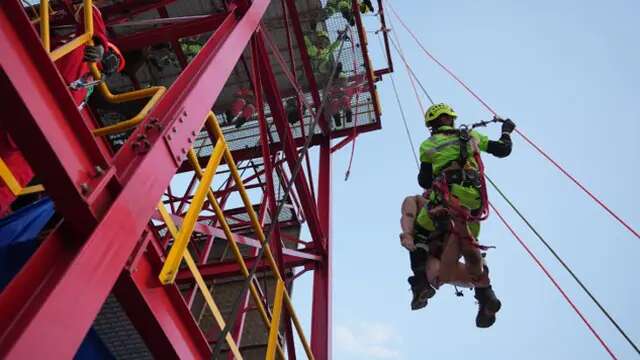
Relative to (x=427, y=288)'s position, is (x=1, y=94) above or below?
above

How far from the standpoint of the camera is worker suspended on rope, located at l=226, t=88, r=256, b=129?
1002 centimetres

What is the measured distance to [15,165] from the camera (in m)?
4.81

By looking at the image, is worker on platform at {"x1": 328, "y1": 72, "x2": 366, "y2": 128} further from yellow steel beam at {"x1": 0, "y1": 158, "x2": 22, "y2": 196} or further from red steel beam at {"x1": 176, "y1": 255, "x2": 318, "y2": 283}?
yellow steel beam at {"x1": 0, "y1": 158, "x2": 22, "y2": 196}

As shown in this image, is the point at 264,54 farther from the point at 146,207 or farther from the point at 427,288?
the point at 146,207

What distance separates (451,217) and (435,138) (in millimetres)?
1176

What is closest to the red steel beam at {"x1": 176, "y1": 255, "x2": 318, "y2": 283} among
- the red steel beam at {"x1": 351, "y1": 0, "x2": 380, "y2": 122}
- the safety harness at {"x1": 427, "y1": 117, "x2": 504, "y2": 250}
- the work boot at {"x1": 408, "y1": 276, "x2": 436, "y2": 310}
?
the work boot at {"x1": 408, "y1": 276, "x2": 436, "y2": 310}

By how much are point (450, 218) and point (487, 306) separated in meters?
1.13

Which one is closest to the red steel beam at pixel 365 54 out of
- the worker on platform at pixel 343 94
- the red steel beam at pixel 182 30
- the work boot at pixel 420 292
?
the worker on platform at pixel 343 94

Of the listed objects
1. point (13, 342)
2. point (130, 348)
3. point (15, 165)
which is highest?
point (13, 342)

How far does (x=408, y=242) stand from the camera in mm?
7000

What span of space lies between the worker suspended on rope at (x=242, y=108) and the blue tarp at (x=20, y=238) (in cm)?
524

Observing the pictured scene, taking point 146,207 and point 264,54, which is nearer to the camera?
point 146,207

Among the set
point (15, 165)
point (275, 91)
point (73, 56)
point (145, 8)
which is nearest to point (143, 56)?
point (145, 8)

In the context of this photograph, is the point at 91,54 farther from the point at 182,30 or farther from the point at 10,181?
the point at 182,30
